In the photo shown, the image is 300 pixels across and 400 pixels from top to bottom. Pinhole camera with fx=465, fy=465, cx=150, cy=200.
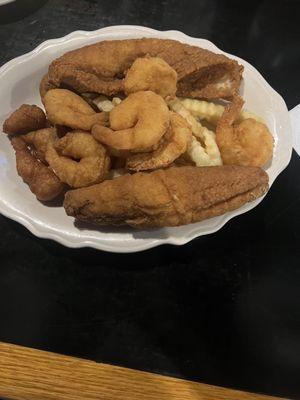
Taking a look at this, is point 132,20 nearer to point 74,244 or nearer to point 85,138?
point 85,138

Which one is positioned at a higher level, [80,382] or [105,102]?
[105,102]

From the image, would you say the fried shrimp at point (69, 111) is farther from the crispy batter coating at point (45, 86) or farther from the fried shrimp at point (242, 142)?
the fried shrimp at point (242, 142)

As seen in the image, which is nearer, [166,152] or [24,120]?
[166,152]

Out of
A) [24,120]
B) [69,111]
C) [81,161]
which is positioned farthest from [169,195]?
[24,120]

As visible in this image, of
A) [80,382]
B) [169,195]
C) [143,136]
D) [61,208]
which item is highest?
[143,136]

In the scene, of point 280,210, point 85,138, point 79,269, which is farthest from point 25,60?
point 280,210

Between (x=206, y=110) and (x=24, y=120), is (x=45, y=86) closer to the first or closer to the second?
(x=24, y=120)

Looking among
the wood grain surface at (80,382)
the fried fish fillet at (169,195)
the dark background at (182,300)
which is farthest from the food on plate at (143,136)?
the wood grain surface at (80,382)
